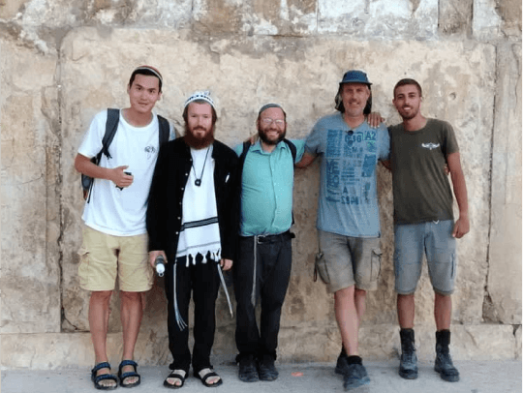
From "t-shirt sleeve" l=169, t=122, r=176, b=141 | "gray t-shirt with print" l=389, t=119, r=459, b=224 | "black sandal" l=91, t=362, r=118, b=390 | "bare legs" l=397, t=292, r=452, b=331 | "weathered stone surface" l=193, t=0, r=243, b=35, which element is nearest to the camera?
"black sandal" l=91, t=362, r=118, b=390

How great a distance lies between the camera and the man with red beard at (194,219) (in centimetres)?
405

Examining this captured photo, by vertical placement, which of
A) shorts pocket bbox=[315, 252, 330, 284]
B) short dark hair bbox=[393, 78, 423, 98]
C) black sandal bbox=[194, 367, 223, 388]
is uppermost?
short dark hair bbox=[393, 78, 423, 98]

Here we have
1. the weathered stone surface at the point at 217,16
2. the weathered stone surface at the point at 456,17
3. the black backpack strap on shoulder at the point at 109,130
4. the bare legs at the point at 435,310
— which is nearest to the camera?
the black backpack strap on shoulder at the point at 109,130

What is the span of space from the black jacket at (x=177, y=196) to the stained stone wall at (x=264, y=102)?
55cm

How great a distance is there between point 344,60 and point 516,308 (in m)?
2.30

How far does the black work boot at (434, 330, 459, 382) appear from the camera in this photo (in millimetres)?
4336

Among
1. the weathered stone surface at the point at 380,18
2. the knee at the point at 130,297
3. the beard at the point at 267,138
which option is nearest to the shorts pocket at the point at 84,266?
the knee at the point at 130,297

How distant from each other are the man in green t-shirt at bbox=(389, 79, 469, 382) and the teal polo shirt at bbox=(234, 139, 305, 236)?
80cm

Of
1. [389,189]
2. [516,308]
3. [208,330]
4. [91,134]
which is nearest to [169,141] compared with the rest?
[91,134]

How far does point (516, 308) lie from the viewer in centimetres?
484

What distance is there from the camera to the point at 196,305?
417 centimetres

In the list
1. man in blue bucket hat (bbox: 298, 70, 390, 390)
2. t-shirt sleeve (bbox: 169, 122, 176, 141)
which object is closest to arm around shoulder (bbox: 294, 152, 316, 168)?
man in blue bucket hat (bbox: 298, 70, 390, 390)

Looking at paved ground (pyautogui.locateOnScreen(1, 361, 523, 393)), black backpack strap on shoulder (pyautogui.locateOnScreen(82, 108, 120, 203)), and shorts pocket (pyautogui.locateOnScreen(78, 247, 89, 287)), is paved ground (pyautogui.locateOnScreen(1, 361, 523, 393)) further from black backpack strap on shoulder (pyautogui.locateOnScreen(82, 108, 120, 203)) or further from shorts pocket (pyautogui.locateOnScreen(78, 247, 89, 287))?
black backpack strap on shoulder (pyautogui.locateOnScreen(82, 108, 120, 203))

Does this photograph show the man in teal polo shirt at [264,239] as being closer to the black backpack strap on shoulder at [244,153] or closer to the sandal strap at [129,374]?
the black backpack strap on shoulder at [244,153]
